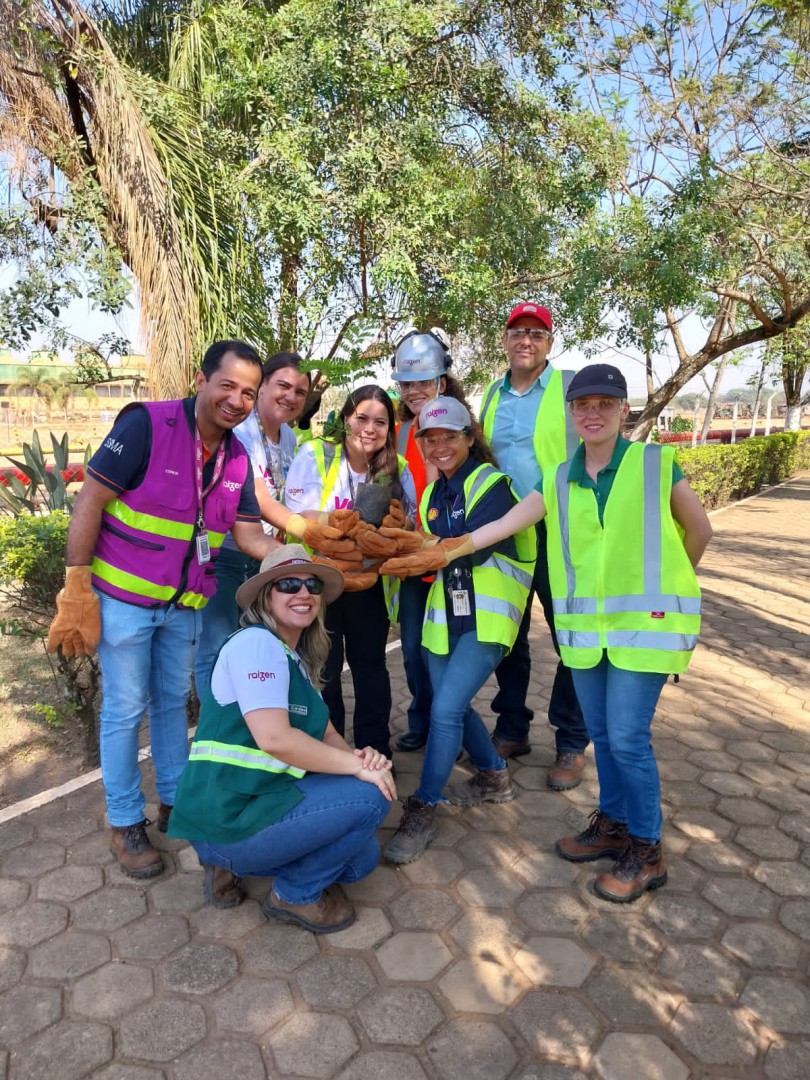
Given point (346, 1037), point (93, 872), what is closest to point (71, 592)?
point (93, 872)

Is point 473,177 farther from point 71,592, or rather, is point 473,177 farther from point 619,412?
point 71,592

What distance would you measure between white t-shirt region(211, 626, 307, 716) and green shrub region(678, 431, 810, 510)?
1099 cm

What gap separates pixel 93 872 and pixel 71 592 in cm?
118

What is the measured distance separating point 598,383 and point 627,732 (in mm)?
1247

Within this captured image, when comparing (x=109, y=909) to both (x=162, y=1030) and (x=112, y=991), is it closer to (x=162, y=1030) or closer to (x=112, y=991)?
(x=112, y=991)

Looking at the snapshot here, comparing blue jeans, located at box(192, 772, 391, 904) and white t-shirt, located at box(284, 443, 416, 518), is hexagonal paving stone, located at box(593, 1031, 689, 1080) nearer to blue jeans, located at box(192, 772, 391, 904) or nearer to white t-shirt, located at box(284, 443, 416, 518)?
blue jeans, located at box(192, 772, 391, 904)

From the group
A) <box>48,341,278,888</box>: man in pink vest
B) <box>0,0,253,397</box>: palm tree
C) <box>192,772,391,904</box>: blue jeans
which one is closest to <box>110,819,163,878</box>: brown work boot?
<box>48,341,278,888</box>: man in pink vest

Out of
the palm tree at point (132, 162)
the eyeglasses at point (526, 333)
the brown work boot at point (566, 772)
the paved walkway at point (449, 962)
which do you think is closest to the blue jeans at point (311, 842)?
the paved walkway at point (449, 962)

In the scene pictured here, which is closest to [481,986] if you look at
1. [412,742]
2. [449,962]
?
[449,962]

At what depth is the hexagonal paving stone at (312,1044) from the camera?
2152 millimetres

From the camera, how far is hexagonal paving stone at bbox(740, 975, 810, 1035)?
231cm

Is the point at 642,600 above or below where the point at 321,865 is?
above

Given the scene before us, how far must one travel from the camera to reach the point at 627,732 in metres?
2.74

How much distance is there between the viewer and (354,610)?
3.41 m
